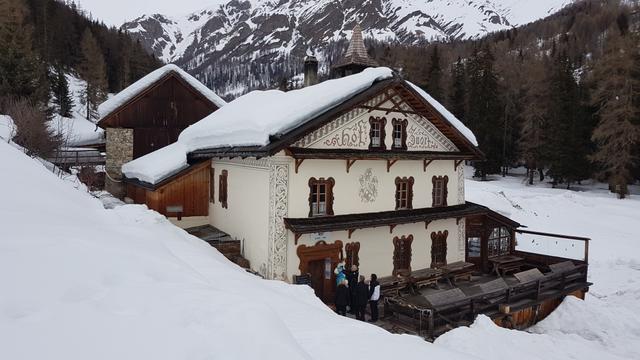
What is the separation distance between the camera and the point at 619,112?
38.9 metres

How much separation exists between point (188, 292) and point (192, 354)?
1.74m

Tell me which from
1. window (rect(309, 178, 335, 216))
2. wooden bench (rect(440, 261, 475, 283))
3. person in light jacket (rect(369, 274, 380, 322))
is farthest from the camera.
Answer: wooden bench (rect(440, 261, 475, 283))

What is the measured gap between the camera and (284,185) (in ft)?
47.7

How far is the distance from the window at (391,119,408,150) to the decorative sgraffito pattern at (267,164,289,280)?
5550 mm

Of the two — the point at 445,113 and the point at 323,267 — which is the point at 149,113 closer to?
the point at 323,267

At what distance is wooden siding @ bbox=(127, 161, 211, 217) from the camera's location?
60.2 ft

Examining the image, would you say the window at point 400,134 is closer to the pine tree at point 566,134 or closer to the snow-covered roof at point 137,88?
the snow-covered roof at point 137,88

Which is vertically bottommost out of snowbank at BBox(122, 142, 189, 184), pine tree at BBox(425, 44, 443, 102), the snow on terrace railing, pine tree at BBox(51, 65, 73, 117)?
the snow on terrace railing

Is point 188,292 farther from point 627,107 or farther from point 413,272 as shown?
point 627,107

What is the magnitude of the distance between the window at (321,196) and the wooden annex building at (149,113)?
13915mm

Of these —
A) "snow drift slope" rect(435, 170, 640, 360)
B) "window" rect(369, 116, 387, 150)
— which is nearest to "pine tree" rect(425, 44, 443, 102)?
"snow drift slope" rect(435, 170, 640, 360)

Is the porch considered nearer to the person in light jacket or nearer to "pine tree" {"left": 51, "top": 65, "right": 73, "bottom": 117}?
the person in light jacket

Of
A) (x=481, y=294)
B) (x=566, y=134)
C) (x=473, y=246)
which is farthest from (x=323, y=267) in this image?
(x=566, y=134)

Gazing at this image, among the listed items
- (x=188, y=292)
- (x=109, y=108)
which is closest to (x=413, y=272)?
(x=188, y=292)
